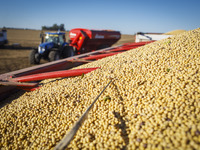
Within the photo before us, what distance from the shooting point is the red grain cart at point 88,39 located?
8.95 m

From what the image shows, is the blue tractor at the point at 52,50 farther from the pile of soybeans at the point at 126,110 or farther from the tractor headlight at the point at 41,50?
the pile of soybeans at the point at 126,110

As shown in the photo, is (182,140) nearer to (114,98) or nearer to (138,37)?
(114,98)

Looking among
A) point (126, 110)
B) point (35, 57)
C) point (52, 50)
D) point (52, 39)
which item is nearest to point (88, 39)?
point (52, 39)

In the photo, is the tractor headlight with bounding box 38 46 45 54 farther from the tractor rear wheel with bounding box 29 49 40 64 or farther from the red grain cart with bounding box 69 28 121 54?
the red grain cart with bounding box 69 28 121 54

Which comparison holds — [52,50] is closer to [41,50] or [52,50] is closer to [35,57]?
[41,50]

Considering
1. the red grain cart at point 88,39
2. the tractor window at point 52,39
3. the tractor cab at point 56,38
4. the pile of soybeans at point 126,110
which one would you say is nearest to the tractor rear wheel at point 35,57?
the tractor window at point 52,39

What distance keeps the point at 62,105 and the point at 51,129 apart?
0.44 meters

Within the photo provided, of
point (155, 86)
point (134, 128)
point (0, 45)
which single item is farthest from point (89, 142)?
point (0, 45)

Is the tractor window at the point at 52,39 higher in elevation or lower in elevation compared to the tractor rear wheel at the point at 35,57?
higher

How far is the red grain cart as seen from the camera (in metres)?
8.95

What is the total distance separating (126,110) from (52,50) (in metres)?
6.78

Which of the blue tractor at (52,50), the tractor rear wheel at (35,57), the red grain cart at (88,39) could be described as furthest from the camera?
the red grain cart at (88,39)

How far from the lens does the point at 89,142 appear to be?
1.83 metres

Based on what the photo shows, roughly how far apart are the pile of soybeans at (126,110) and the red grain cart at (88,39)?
6.37 meters
